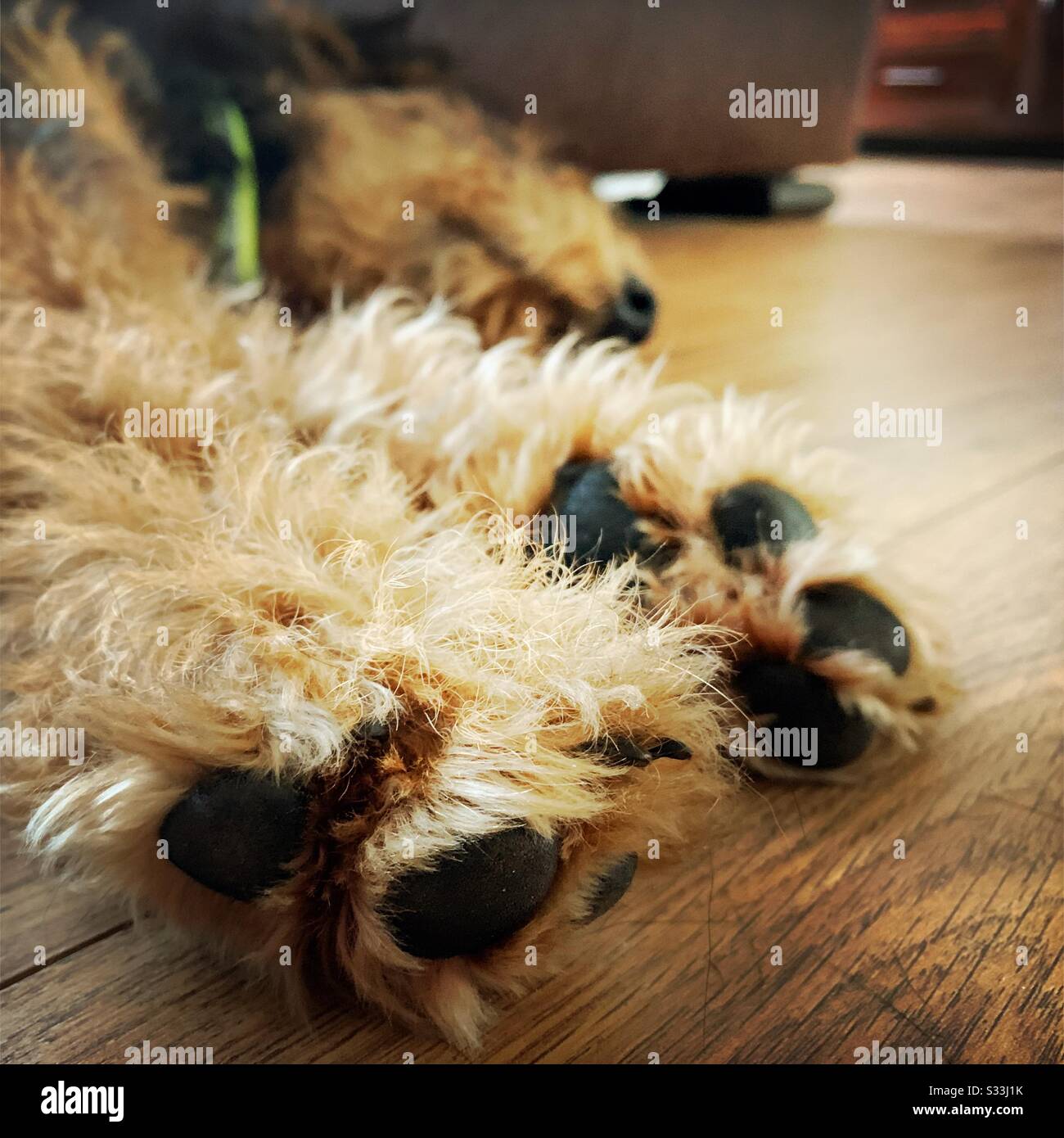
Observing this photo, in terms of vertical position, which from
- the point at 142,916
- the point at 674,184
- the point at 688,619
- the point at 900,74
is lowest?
the point at 142,916

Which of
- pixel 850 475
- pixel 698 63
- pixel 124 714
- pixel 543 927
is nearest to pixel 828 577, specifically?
pixel 543 927

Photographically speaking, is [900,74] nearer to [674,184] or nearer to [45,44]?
[674,184]

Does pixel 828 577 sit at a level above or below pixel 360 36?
below

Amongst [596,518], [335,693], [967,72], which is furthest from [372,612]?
[967,72]

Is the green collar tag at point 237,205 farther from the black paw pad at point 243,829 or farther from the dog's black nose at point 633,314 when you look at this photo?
the black paw pad at point 243,829

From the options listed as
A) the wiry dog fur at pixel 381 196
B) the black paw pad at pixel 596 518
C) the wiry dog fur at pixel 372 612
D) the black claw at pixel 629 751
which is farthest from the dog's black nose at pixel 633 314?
the black claw at pixel 629 751

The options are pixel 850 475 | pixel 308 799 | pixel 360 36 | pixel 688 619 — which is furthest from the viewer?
pixel 360 36

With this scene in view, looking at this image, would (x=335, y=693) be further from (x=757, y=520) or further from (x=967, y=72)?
(x=967, y=72)
